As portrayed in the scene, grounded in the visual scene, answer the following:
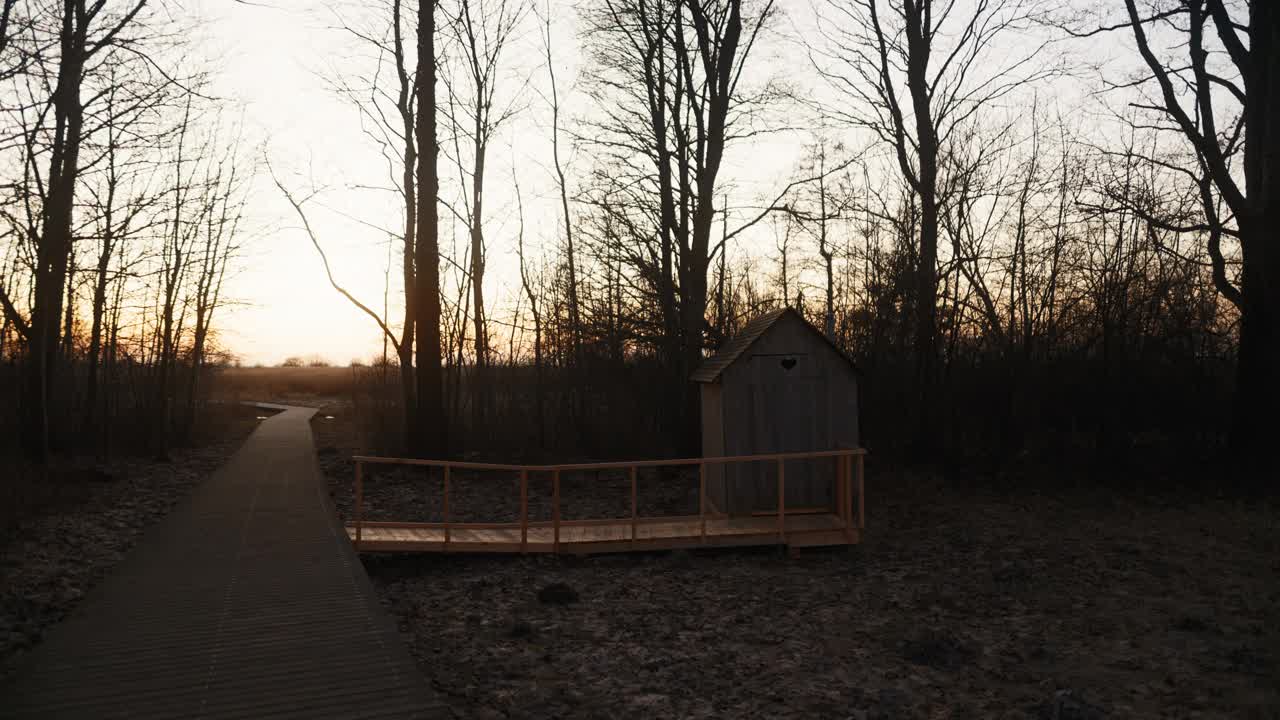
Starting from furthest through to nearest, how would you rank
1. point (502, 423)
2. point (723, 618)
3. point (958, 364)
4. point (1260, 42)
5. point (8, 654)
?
point (502, 423) < point (958, 364) < point (1260, 42) < point (723, 618) < point (8, 654)

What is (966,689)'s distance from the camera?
250 inches

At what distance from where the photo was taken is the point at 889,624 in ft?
26.2

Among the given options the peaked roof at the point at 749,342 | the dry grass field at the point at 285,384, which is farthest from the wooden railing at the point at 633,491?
the dry grass field at the point at 285,384

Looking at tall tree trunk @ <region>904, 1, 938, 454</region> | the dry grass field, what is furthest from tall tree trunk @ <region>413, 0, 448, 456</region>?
the dry grass field

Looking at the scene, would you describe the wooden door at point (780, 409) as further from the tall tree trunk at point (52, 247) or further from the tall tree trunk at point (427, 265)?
the tall tree trunk at point (52, 247)

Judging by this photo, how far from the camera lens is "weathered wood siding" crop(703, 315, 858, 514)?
11609 mm

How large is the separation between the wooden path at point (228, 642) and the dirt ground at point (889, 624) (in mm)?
823

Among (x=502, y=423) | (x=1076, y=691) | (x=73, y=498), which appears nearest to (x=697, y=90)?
(x=502, y=423)

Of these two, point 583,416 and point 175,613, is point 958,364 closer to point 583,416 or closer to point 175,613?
A: point 583,416

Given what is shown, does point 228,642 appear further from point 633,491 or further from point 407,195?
point 407,195

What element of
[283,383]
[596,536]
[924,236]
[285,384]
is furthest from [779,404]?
[283,383]

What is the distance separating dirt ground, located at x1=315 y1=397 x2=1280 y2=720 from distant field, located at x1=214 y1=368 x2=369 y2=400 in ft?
162

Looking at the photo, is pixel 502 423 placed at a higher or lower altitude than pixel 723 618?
higher

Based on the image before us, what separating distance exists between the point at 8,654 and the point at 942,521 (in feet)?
36.5
